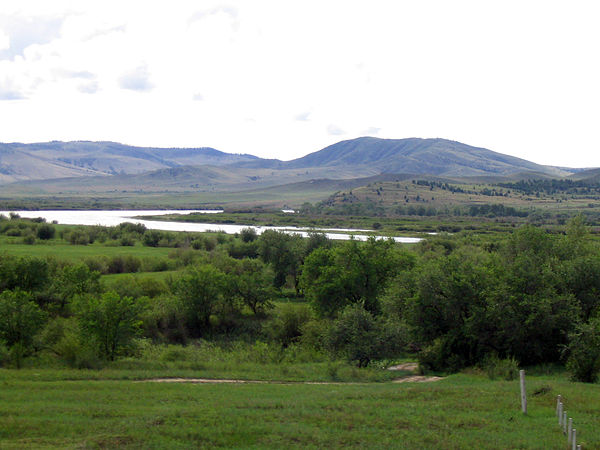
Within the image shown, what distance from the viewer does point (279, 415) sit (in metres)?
20.1

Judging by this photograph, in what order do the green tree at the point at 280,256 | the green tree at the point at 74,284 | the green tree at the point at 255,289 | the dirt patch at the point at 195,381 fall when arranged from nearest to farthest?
the dirt patch at the point at 195,381 < the green tree at the point at 74,284 < the green tree at the point at 255,289 < the green tree at the point at 280,256

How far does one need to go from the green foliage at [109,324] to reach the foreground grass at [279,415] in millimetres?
9060

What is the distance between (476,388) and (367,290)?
1034 inches

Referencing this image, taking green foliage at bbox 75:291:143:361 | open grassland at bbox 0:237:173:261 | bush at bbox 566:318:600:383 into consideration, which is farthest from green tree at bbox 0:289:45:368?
open grassland at bbox 0:237:173:261

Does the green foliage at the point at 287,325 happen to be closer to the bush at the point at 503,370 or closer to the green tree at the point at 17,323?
A: the green tree at the point at 17,323

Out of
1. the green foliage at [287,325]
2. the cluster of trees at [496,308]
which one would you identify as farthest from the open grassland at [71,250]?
the cluster of trees at [496,308]

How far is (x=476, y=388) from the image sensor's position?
24672 millimetres

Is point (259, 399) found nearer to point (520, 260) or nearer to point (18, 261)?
point (520, 260)

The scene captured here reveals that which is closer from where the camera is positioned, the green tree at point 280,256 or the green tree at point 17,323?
the green tree at point 17,323

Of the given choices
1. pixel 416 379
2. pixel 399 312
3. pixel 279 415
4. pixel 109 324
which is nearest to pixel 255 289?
pixel 399 312

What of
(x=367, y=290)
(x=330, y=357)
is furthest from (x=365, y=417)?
(x=367, y=290)

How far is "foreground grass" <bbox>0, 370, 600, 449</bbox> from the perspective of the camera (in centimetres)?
1733

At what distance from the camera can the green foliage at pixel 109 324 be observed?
114 feet

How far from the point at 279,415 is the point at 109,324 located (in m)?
19.3
